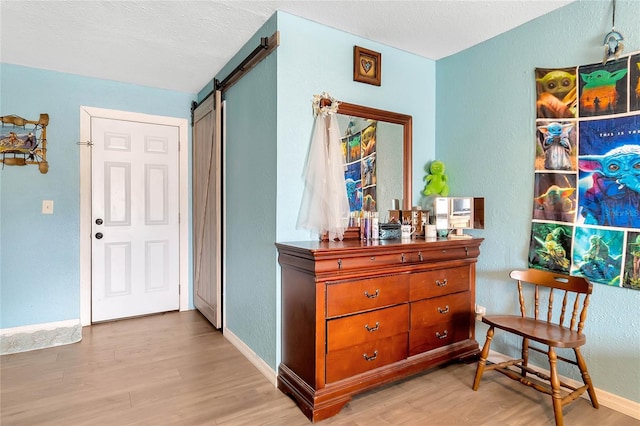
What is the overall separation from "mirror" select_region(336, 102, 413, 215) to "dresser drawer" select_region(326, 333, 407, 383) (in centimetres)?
98

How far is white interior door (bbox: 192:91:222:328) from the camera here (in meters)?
3.15

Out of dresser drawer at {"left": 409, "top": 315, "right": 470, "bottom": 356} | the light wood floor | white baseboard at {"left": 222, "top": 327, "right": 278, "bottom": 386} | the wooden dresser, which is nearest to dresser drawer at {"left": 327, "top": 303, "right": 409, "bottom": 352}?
the wooden dresser

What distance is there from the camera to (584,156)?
2.15 m

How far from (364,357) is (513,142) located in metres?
1.84

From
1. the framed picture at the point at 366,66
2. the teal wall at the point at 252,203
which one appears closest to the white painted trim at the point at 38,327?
the teal wall at the point at 252,203

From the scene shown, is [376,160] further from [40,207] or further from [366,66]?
[40,207]

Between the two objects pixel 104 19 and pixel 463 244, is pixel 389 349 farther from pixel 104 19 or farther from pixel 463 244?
pixel 104 19

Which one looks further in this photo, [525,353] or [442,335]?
[442,335]

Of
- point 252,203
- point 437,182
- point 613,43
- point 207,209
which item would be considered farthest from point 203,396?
point 613,43

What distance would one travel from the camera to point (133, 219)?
11.8 feet

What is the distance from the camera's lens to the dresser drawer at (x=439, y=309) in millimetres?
2277

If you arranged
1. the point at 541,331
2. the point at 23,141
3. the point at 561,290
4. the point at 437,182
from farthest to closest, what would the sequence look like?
the point at 23,141, the point at 437,182, the point at 561,290, the point at 541,331

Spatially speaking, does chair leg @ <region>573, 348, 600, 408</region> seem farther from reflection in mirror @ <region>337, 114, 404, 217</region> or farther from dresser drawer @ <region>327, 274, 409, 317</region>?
reflection in mirror @ <region>337, 114, 404, 217</region>

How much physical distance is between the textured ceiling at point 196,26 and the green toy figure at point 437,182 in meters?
0.97
